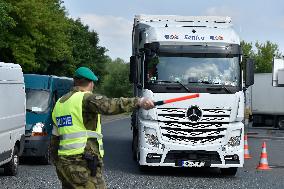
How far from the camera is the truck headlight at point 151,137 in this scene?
15.0 m

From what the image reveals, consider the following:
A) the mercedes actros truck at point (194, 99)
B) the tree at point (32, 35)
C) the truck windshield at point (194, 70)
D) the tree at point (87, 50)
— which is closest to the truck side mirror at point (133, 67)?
the mercedes actros truck at point (194, 99)

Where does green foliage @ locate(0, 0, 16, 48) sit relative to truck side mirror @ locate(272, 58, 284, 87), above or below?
above

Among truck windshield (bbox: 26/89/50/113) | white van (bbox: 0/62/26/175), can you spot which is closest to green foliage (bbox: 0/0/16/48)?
truck windshield (bbox: 26/89/50/113)

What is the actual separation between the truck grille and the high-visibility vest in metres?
8.26

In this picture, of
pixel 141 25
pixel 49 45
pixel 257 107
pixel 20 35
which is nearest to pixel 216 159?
pixel 141 25

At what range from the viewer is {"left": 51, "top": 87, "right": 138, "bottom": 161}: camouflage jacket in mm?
6242

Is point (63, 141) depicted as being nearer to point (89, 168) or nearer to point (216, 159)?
point (89, 168)

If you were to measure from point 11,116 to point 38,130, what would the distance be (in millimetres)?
2645

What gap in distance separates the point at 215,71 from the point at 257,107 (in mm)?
31311

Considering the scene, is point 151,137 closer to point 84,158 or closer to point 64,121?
point 64,121

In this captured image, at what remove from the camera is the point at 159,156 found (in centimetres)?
1495

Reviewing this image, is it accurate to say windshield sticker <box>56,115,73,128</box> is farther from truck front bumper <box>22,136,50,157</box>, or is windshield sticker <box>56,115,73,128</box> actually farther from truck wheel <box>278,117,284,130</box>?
truck wheel <box>278,117,284,130</box>

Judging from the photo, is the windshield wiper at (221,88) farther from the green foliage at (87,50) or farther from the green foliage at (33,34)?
the green foliage at (87,50)

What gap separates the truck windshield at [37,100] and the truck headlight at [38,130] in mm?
482
